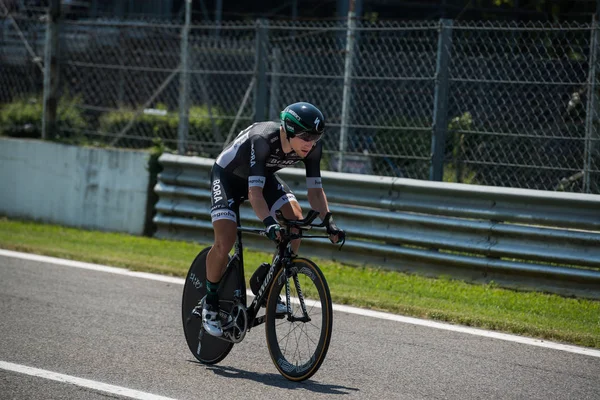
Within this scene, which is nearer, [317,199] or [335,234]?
[335,234]

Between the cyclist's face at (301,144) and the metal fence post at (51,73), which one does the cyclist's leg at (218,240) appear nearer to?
the cyclist's face at (301,144)

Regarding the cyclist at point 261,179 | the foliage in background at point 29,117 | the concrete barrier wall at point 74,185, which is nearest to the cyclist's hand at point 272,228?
the cyclist at point 261,179

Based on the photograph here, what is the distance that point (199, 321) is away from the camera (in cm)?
681

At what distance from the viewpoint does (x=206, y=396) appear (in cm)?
573

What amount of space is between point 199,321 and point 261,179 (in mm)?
1259

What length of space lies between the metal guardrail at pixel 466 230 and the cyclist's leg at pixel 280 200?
3629 millimetres

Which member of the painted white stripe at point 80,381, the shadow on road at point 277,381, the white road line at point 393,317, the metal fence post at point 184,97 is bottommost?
the painted white stripe at point 80,381

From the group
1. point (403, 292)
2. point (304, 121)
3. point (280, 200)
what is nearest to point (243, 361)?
point (280, 200)

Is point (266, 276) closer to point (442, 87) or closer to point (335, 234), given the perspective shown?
point (335, 234)

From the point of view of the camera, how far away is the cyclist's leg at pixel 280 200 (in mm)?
6625

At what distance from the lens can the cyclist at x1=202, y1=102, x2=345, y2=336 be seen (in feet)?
20.0

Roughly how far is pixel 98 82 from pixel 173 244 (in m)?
3.11

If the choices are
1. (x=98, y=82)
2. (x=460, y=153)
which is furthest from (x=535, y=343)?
(x=98, y=82)

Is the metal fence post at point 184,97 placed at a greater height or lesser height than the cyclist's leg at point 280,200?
greater
